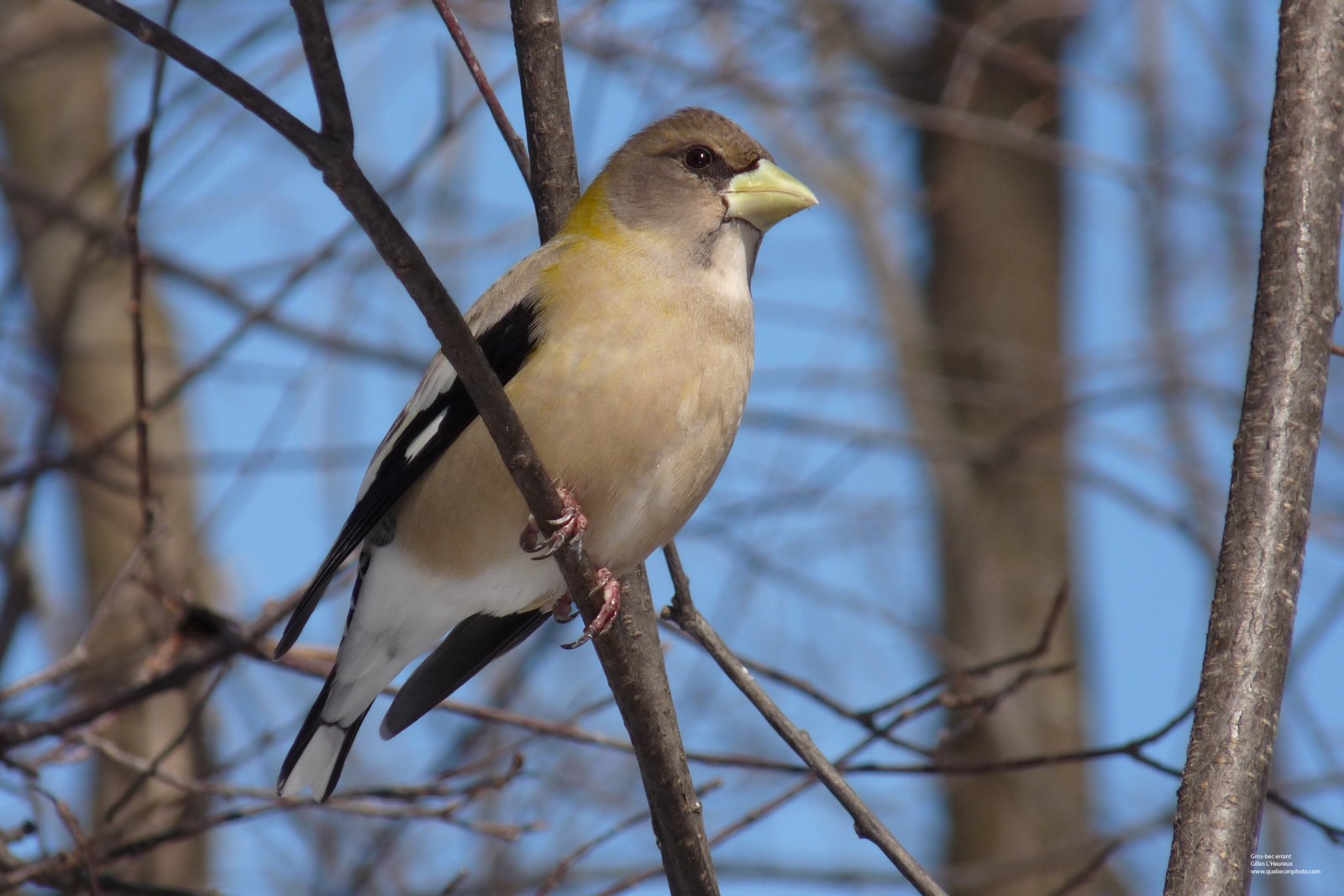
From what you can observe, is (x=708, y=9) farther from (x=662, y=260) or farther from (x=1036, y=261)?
(x=1036, y=261)

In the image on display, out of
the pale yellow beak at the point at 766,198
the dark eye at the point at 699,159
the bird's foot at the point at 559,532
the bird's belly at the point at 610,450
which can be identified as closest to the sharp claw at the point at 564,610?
the bird's belly at the point at 610,450

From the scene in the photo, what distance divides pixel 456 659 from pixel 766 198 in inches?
63.6

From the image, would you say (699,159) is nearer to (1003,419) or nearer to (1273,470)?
(1273,470)

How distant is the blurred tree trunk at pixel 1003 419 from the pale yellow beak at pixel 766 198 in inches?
111

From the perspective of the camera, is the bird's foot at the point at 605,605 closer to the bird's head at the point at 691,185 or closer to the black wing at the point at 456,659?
the black wing at the point at 456,659

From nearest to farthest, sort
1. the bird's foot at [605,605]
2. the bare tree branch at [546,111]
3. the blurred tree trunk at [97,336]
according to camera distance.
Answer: the bird's foot at [605,605] → the bare tree branch at [546,111] → the blurred tree trunk at [97,336]

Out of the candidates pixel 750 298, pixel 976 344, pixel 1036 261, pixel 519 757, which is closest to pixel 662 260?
pixel 750 298

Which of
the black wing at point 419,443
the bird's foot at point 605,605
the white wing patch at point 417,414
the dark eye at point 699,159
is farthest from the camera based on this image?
the dark eye at point 699,159

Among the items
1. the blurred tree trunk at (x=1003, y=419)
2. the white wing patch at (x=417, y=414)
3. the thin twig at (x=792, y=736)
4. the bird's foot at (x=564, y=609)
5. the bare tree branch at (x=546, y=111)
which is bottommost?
the thin twig at (x=792, y=736)

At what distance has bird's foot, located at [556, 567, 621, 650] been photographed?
3.06m

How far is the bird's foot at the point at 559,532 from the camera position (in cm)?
284

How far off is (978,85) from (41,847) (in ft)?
26.8

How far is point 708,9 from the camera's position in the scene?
6496 mm

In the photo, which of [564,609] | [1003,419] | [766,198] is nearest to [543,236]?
[766,198]
